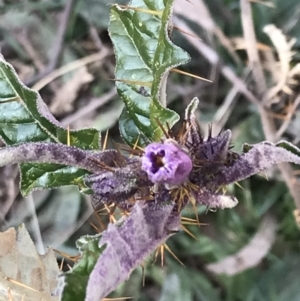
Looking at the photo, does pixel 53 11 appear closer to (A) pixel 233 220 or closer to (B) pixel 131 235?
(A) pixel 233 220

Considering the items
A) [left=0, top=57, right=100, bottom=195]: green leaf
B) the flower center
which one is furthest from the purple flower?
[left=0, top=57, right=100, bottom=195]: green leaf

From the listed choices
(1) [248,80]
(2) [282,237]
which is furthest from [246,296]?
(1) [248,80]

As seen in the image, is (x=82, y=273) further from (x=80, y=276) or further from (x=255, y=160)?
(x=255, y=160)

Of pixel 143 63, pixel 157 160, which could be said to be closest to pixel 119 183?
pixel 157 160

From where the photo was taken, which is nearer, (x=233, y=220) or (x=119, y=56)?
(x=119, y=56)

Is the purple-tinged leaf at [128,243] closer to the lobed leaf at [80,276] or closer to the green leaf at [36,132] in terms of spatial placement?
the lobed leaf at [80,276]

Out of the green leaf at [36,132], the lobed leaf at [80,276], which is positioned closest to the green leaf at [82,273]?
the lobed leaf at [80,276]
